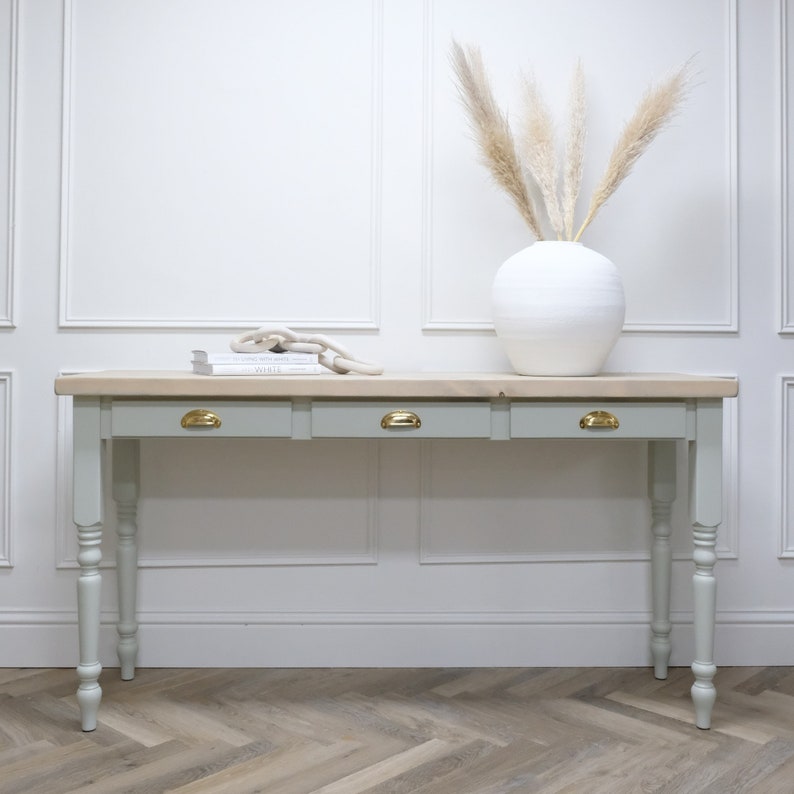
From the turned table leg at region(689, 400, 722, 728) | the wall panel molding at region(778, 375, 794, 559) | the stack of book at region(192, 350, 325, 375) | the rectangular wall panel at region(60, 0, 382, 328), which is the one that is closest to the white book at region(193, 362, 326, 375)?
the stack of book at region(192, 350, 325, 375)

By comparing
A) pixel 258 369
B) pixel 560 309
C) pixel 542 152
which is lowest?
pixel 258 369

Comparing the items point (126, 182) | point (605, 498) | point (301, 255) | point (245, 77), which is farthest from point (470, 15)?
point (605, 498)

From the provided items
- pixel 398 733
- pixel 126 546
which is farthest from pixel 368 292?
pixel 398 733

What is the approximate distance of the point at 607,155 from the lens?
95.4 inches

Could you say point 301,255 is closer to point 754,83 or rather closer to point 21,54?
point 21,54

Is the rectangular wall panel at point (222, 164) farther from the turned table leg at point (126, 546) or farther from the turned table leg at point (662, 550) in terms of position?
the turned table leg at point (662, 550)

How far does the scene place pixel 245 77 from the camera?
2371 millimetres

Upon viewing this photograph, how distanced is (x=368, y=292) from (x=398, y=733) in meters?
1.12

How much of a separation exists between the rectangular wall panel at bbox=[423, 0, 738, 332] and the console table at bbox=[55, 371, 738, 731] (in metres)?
0.52

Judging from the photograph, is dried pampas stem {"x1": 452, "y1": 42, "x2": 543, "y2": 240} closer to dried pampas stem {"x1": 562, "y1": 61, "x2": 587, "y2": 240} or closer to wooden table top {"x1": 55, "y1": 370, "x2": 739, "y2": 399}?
dried pampas stem {"x1": 562, "y1": 61, "x2": 587, "y2": 240}

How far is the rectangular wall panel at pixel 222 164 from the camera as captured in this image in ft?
7.73

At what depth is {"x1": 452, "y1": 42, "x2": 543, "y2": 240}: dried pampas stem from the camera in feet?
7.01

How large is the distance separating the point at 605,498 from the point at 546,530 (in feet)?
0.61

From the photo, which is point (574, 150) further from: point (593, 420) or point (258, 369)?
point (258, 369)
